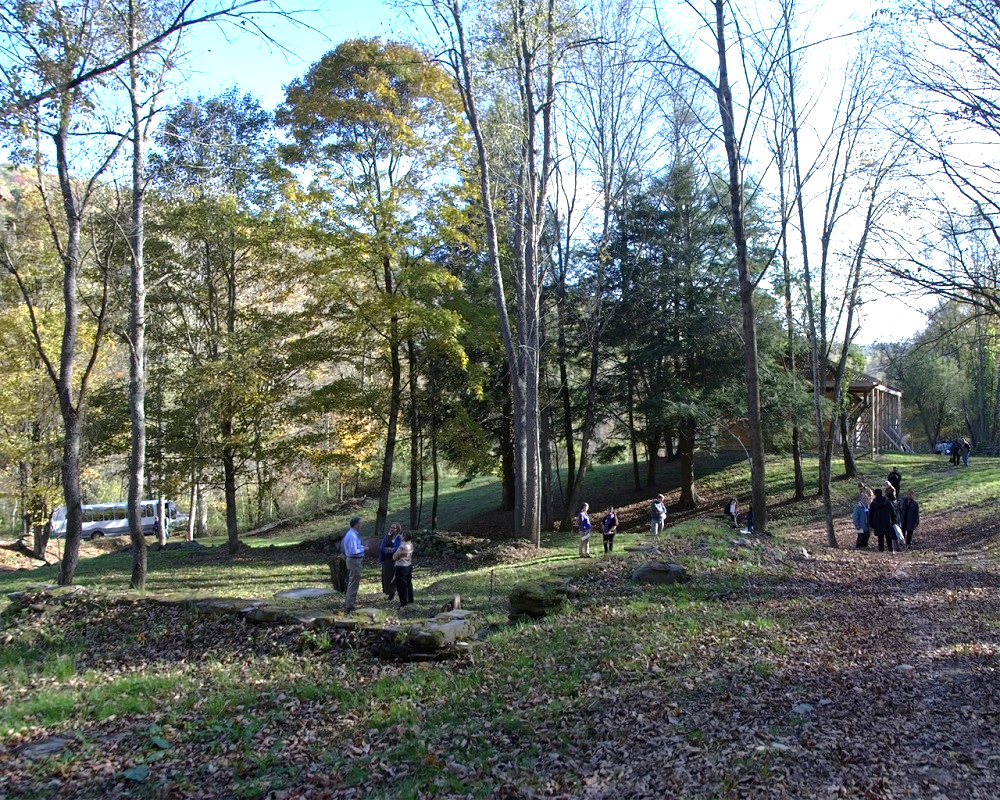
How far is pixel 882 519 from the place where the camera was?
55.3 feet

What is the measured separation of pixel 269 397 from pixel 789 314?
56.1 feet

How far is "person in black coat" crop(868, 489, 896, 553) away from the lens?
661 inches

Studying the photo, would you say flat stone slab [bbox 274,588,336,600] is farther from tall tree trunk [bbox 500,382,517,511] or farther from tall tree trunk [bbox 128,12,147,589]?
tall tree trunk [bbox 500,382,517,511]

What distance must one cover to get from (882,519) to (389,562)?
11.5 m

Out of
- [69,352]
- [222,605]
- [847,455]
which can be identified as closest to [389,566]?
[222,605]

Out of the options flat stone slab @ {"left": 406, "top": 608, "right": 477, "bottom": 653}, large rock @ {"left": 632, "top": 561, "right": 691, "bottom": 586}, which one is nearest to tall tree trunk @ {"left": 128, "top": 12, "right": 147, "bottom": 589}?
flat stone slab @ {"left": 406, "top": 608, "right": 477, "bottom": 653}

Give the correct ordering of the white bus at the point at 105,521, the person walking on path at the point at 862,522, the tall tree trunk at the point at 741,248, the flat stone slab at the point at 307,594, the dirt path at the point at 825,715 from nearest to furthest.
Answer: the dirt path at the point at 825,715 < the flat stone slab at the point at 307,594 < the tall tree trunk at the point at 741,248 < the person walking on path at the point at 862,522 < the white bus at the point at 105,521

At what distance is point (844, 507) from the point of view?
26984 millimetres

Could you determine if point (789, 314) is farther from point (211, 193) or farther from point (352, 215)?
point (211, 193)

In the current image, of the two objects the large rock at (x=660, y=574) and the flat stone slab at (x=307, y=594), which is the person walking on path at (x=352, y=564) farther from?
the large rock at (x=660, y=574)

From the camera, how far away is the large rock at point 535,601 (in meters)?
9.72

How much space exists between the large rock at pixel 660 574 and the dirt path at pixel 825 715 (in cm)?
166

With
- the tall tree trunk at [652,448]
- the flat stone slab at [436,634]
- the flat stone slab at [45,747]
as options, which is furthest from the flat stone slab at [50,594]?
the tall tree trunk at [652,448]

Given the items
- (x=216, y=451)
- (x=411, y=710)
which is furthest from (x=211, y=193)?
(x=411, y=710)
